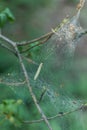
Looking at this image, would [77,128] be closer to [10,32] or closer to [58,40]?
[58,40]

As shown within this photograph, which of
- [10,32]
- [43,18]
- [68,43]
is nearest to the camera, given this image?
[68,43]

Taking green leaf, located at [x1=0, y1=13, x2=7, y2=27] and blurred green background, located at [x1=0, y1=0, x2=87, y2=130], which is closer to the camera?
A: green leaf, located at [x1=0, y1=13, x2=7, y2=27]

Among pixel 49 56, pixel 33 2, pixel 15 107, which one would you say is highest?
pixel 33 2

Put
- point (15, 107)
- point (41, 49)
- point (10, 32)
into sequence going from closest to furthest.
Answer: point (15, 107) < point (41, 49) < point (10, 32)

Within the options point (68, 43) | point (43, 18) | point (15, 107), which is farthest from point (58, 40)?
point (43, 18)

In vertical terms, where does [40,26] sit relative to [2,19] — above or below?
above

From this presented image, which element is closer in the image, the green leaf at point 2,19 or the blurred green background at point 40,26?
the green leaf at point 2,19

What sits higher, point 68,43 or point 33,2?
point 33,2

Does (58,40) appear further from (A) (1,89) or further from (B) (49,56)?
(A) (1,89)

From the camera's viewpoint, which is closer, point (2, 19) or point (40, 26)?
point (2, 19)

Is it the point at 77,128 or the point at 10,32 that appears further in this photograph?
the point at 10,32
